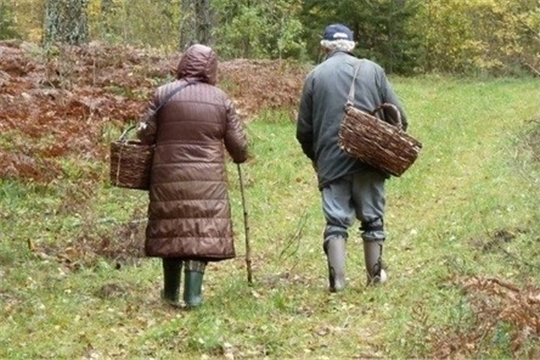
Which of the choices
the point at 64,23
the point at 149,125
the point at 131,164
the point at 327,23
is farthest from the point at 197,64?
the point at 327,23

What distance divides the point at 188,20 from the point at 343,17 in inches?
290

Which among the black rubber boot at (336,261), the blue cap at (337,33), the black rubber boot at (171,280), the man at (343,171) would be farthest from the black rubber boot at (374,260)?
the blue cap at (337,33)

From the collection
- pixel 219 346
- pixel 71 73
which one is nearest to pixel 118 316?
pixel 219 346

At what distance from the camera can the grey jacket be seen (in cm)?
808

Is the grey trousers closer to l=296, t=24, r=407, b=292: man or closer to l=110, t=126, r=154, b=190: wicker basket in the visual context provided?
l=296, t=24, r=407, b=292: man

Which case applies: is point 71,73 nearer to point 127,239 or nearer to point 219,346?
point 127,239

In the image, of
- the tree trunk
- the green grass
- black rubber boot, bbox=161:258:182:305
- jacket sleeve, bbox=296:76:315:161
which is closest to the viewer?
the green grass

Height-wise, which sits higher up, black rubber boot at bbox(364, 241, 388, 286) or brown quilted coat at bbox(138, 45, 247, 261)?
brown quilted coat at bbox(138, 45, 247, 261)

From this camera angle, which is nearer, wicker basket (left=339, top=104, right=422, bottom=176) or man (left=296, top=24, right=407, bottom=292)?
wicker basket (left=339, top=104, right=422, bottom=176)

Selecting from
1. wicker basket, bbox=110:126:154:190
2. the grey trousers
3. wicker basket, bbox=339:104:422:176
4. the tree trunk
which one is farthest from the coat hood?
the tree trunk

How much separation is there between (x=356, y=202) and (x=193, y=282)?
1.58 metres

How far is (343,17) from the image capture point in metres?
30.1

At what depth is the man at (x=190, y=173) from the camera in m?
7.38

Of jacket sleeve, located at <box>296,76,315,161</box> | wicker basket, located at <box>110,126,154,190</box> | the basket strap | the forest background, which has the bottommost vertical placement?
the forest background
